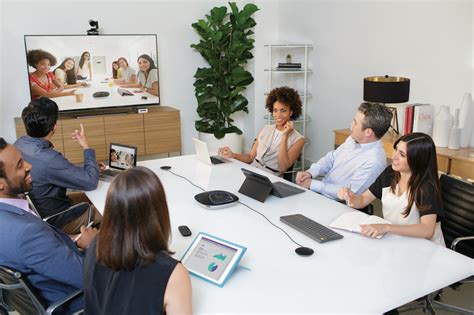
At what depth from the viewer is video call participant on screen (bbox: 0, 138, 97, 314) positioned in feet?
5.36

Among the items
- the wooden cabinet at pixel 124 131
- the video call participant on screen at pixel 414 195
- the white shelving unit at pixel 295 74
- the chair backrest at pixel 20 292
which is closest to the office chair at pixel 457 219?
the video call participant on screen at pixel 414 195

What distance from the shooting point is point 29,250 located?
5.37 feet

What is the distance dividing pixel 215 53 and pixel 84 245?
12.2 ft

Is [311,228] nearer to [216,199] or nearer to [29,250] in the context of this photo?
[216,199]

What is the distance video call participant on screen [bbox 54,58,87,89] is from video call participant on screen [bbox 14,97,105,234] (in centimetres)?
232

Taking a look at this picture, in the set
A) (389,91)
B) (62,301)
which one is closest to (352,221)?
(62,301)

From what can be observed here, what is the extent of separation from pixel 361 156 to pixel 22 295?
2.06 m

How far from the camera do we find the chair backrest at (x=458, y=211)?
7.84 feet

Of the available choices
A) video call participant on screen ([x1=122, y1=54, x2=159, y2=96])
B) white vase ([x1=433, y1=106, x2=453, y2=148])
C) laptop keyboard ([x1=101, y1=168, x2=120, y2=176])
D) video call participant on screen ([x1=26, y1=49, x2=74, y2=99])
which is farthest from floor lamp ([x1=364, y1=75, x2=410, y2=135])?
video call participant on screen ([x1=26, y1=49, x2=74, y2=99])

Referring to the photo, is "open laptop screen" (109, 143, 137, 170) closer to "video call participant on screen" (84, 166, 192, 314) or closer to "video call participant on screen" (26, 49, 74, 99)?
"video call participant on screen" (84, 166, 192, 314)

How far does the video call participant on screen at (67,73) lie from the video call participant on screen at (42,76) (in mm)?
48

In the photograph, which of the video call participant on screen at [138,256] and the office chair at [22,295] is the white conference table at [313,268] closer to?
the video call participant on screen at [138,256]

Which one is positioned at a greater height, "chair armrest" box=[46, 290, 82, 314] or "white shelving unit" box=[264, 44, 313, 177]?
"white shelving unit" box=[264, 44, 313, 177]

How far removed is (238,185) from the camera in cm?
289
